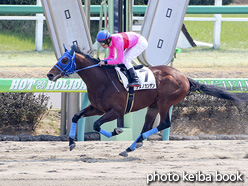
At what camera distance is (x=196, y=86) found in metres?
6.59

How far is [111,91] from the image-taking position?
598 cm

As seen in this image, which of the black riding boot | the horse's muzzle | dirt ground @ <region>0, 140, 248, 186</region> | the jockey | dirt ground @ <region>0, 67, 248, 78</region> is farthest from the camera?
dirt ground @ <region>0, 67, 248, 78</region>

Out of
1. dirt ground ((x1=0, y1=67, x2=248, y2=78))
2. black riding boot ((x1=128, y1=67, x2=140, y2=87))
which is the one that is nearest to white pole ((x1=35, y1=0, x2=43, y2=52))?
dirt ground ((x1=0, y1=67, x2=248, y2=78))

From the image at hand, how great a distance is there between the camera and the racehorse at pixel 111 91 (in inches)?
232

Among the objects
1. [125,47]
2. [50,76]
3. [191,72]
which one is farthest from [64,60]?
[191,72]

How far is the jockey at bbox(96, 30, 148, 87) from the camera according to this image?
5.86m

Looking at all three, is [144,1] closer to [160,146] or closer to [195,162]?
[160,146]

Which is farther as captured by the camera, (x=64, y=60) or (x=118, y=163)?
(x=64, y=60)

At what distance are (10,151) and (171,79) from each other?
2.17m

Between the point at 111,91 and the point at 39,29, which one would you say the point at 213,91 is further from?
the point at 39,29

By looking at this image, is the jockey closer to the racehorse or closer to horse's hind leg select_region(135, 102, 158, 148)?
the racehorse

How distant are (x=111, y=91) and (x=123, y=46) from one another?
545 millimetres

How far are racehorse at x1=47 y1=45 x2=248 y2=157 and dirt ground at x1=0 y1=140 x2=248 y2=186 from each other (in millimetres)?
262

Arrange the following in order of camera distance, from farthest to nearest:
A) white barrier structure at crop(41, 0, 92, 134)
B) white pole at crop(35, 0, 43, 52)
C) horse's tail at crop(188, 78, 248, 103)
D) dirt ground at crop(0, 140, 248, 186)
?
white pole at crop(35, 0, 43, 52), white barrier structure at crop(41, 0, 92, 134), horse's tail at crop(188, 78, 248, 103), dirt ground at crop(0, 140, 248, 186)
